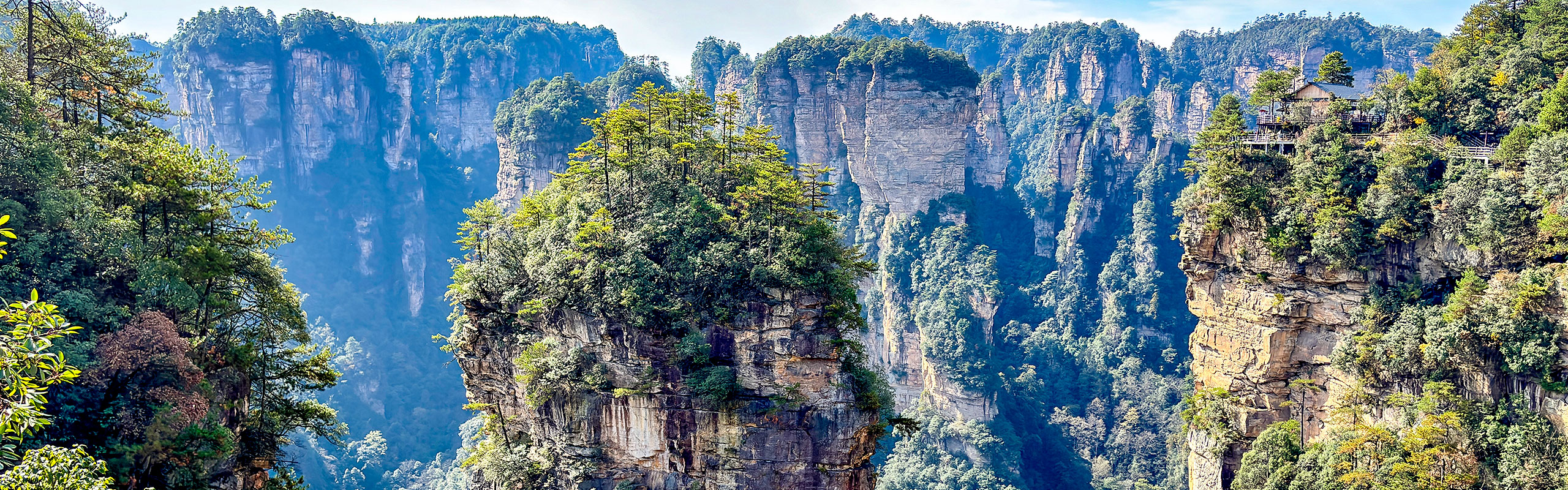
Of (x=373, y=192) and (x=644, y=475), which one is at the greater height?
(x=373, y=192)

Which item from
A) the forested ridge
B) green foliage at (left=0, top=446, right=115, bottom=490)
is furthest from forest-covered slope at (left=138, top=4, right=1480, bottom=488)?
green foliage at (left=0, top=446, right=115, bottom=490)

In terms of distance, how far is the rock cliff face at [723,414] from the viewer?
24.0 m

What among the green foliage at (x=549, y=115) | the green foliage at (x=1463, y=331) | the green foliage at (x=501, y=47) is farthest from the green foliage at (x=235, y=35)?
the green foliage at (x=1463, y=331)

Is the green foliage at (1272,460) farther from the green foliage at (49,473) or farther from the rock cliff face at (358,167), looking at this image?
the rock cliff face at (358,167)

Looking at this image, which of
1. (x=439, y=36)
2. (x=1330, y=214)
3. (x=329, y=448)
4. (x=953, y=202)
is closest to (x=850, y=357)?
(x=1330, y=214)

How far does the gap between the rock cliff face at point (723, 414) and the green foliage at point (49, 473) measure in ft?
53.9

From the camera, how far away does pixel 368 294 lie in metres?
76.9

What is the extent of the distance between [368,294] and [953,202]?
148 feet

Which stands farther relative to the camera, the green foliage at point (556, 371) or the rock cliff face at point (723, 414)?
the green foliage at point (556, 371)

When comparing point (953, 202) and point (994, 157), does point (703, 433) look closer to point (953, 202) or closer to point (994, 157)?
point (953, 202)

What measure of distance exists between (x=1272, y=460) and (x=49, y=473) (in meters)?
27.4

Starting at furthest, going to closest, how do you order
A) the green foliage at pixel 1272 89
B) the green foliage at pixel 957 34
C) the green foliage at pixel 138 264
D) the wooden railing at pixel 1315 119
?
the green foliage at pixel 957 34 < the green foliage at pixel 1272 89 < the wooden railing at pixel 1315 119 < the green foliage at pixel 138 264

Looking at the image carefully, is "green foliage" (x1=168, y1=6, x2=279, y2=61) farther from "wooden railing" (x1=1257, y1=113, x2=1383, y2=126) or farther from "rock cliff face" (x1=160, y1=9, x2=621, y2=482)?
"wooden railing" (x1=1257, y1=113, x2=1383, y2=126)

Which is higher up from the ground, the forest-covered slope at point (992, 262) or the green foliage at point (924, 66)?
the green foliage at point (924, 66)
